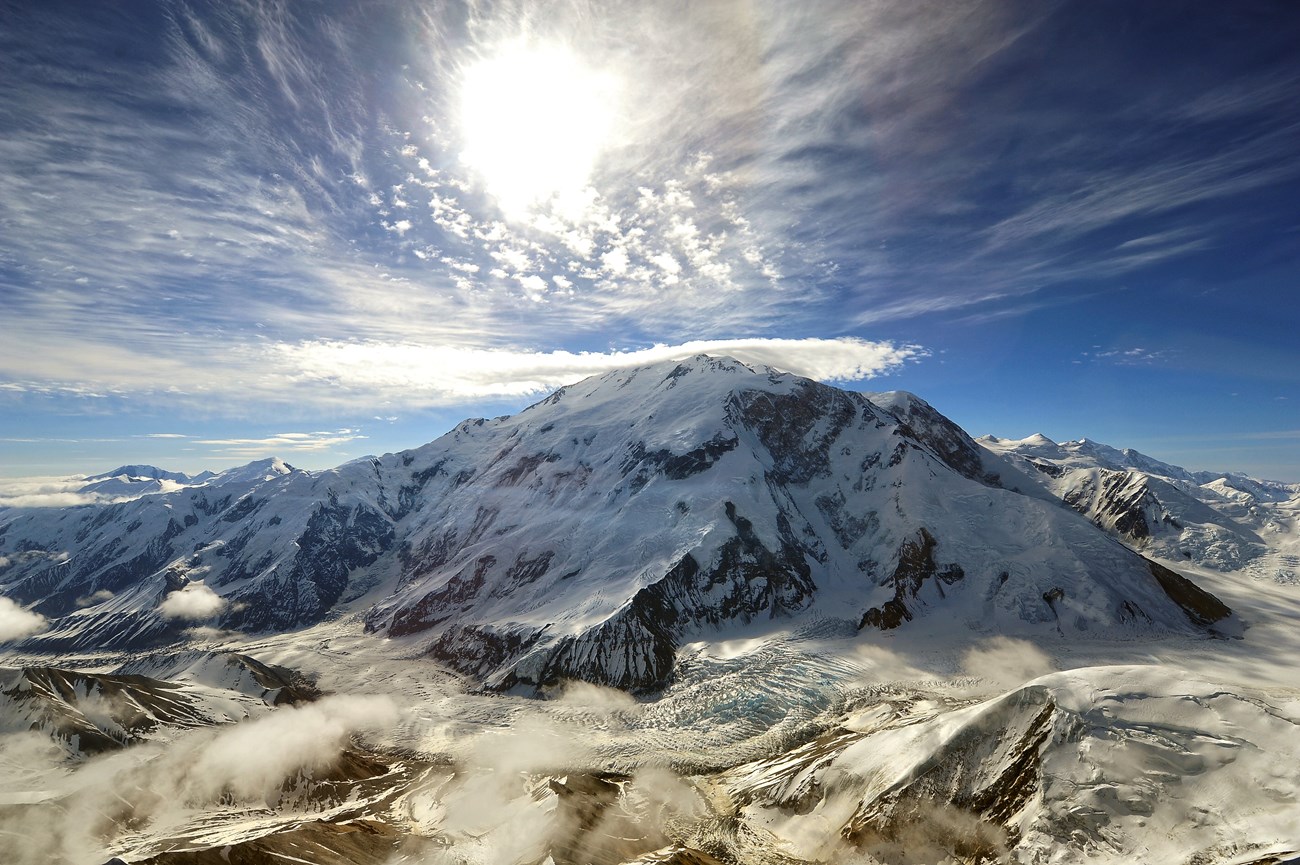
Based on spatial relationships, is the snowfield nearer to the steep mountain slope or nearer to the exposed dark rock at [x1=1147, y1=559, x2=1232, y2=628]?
the steep mountain slope

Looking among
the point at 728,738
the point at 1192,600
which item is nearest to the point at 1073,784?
the point at 728,738

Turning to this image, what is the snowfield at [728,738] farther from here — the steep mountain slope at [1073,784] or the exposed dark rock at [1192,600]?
the exposed dark rock at [1192,600]

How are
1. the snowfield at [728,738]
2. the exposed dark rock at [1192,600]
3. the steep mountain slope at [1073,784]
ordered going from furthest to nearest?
the exposed dark rock at [1192,600], the snowfield at [728,738], the steep mountain slope at [1073,784]

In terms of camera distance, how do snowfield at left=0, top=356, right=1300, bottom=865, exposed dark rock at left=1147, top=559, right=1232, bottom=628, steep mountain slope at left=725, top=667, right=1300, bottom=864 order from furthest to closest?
exposed dark rock at left=1147, top=559, right=1232, bottom=628, snowfield at left=0, top=356, right=1300, bottom=865, steep mountain slope at left=725, top=667, right=1300, bottom=864

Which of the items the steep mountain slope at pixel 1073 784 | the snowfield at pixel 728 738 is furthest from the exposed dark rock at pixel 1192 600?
the steep mountain slope at pixel 1073 784

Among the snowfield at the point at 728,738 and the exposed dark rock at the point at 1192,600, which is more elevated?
the exposed dark rock at the point at 1192,600

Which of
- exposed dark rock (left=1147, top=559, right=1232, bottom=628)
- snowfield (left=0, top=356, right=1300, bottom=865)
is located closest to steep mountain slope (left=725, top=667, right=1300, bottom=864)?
snowfield (left=0, top=356, right=1300, bottom=865)

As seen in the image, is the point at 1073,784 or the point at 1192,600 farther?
the point at 1192,600

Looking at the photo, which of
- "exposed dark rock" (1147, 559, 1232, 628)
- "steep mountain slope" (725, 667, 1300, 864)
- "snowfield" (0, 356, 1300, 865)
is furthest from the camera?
"exposed dark rock" (1147, 559, 1232, 628)

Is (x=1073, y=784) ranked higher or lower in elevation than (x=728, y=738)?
higher

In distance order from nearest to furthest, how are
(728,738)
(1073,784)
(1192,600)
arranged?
(1073,784)
(728,738)
(1192,600)

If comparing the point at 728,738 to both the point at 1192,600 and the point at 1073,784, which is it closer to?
the point at 1073,784

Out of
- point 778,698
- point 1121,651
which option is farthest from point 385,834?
point 1121,651
